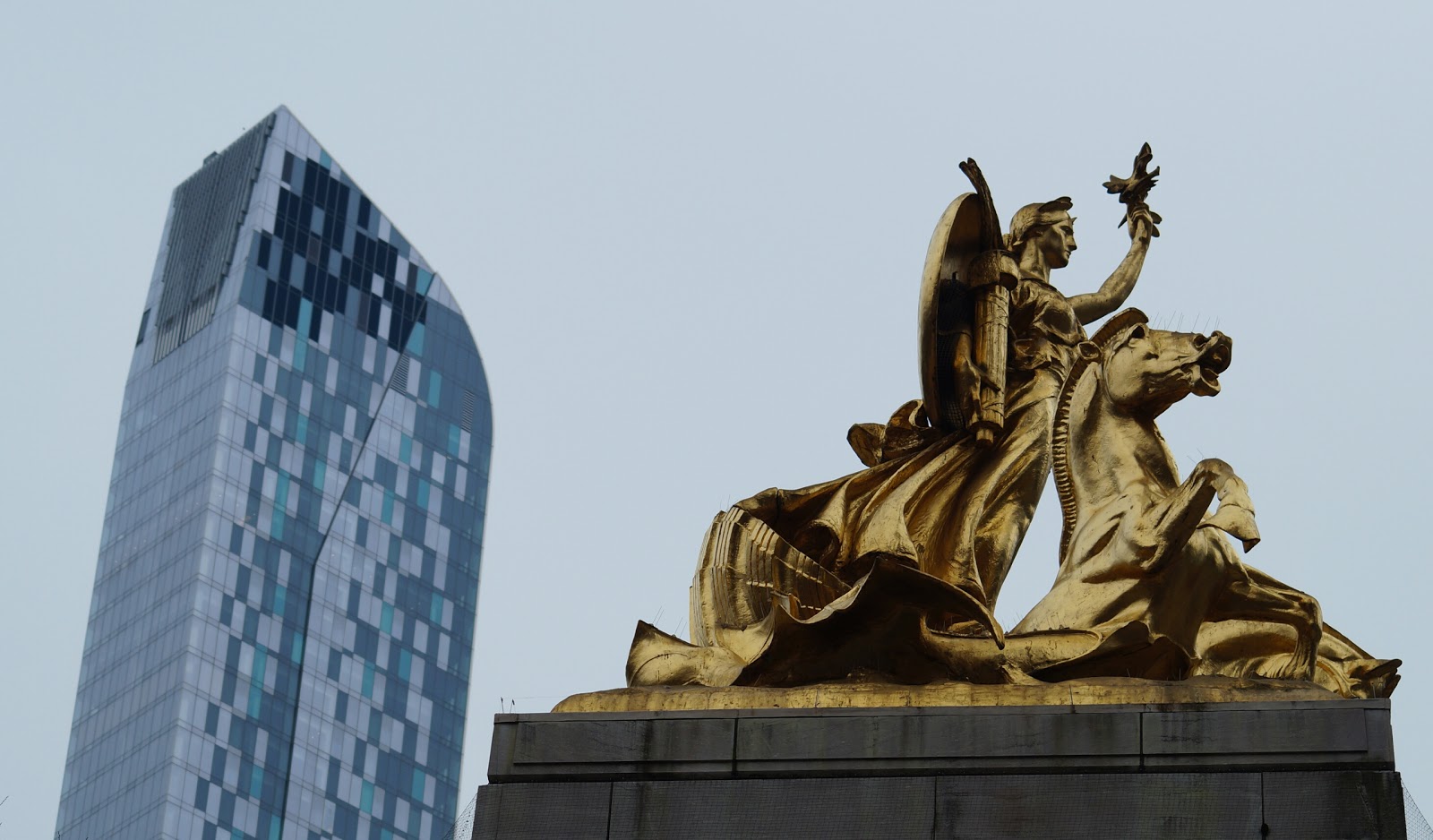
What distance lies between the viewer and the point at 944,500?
15.5m

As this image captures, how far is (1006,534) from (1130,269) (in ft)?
8.97

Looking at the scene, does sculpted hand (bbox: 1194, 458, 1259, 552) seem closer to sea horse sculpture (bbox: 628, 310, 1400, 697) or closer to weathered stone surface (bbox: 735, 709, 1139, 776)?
sea horse sculpture (bbox: 628, 310, 1400, 697)

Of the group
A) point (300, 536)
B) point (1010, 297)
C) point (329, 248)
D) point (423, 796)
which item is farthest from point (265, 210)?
point (1010, 297)

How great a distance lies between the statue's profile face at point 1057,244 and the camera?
16.9m

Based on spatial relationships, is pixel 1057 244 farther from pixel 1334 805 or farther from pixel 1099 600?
pixel 1334 805

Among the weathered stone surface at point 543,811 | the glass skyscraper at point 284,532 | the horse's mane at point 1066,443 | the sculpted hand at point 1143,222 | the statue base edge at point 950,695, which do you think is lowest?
the weathered stone surface at point 543,811

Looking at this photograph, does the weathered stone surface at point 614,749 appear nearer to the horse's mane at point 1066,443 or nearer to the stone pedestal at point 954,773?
the stone pedestal at point 954,773

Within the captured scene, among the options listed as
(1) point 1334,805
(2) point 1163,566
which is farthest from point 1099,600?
(1) point 1334,805

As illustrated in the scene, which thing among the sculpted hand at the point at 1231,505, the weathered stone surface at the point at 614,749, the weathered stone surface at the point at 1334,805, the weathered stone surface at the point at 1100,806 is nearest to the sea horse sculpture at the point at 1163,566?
the sculpted hand at the point at 1231,505

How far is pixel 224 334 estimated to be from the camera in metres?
99.4

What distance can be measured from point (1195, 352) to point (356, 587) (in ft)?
279

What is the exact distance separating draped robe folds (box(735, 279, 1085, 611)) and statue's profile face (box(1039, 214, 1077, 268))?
2.51 ft

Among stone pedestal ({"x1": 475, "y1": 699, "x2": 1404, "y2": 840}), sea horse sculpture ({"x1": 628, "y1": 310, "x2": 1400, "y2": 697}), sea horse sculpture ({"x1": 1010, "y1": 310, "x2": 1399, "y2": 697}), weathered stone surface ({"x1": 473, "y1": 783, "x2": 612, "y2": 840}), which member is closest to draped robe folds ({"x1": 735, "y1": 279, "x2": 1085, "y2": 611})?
sea horse sculpture ({"x1": 628, "y1": 310, "x2": 1400, "y2": 697})

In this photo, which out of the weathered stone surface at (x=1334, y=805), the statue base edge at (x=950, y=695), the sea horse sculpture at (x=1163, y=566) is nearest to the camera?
the weathered stone surface at (x=1334, y=805)
